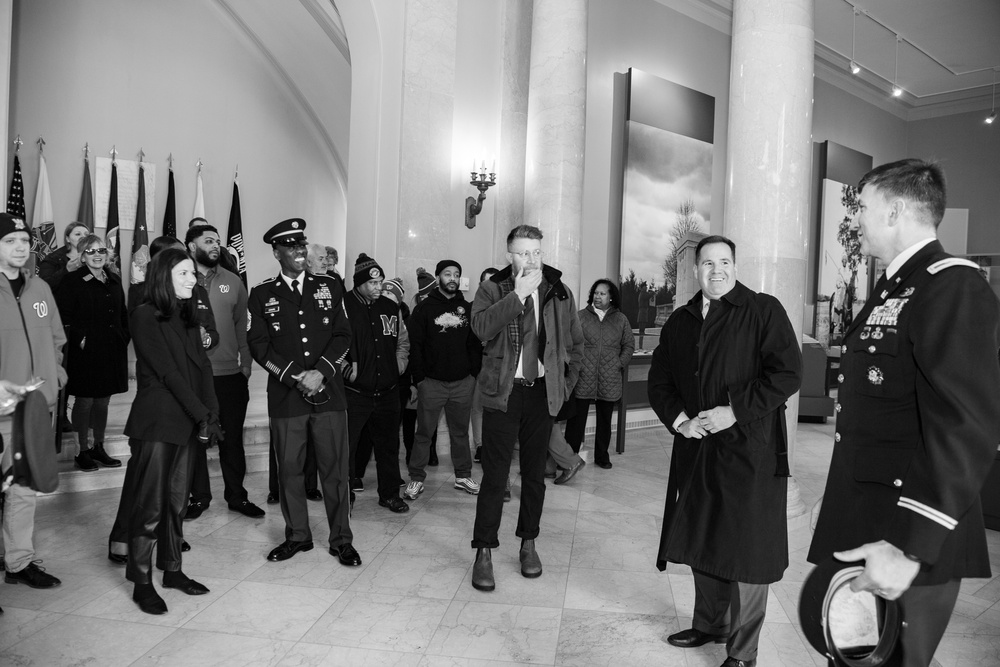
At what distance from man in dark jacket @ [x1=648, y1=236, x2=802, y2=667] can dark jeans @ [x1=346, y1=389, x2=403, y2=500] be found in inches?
92.4

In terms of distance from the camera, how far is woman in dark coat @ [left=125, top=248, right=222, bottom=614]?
3.11 meters

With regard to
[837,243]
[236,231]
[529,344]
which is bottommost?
[529,344]

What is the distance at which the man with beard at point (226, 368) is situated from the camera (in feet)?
A: 14.4

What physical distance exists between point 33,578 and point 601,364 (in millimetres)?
4273

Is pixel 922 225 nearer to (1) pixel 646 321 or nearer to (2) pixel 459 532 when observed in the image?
(2) pixel 459 532

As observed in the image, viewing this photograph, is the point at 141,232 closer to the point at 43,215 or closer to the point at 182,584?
the point at 43,215

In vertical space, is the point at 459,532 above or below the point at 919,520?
below

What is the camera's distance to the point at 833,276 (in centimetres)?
1282

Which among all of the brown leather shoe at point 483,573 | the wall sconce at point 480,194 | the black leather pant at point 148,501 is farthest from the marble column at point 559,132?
the black leather pant at point 148,501

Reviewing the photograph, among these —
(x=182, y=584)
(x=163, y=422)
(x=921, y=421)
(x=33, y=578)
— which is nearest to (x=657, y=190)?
(x=163, y=422)

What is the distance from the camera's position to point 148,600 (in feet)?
10.00

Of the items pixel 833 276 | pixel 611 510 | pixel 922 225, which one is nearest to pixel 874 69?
pixel 833 276

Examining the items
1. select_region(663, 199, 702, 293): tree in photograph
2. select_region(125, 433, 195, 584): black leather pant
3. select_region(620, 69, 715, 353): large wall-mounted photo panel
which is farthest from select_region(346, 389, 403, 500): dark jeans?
select_region(663, 199, 702, 293): tree in photograph

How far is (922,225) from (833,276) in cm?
1231
